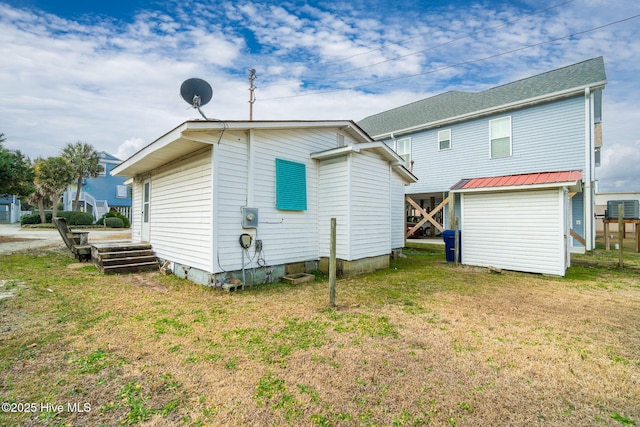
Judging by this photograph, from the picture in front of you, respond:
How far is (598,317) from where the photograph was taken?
14.0ft

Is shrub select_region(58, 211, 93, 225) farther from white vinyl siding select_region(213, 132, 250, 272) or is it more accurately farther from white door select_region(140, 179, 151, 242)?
white vinyl siding select_region(213, 132, 250, 272)

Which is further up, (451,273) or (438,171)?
(438,171)

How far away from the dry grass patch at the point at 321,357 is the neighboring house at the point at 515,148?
2776 millimetres

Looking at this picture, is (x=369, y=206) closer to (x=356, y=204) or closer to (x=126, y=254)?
(x=356, y=204)

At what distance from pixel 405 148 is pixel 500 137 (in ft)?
15.4

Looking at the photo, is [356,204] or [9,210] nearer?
[356,204]

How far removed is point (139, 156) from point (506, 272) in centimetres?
1043

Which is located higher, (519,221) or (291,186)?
(291,186)

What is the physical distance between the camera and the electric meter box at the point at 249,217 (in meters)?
6.04

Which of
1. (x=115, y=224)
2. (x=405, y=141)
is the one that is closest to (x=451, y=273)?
(x=405, y=141)

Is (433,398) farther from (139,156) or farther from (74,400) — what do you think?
(139,156)

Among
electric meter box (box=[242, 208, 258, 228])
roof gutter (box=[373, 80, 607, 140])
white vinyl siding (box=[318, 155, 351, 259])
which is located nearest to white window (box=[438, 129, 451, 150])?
roof gutter (box=[373, 80, 607, 140])

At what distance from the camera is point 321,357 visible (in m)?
3.02

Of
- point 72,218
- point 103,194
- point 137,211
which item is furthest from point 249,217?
point 103,194
